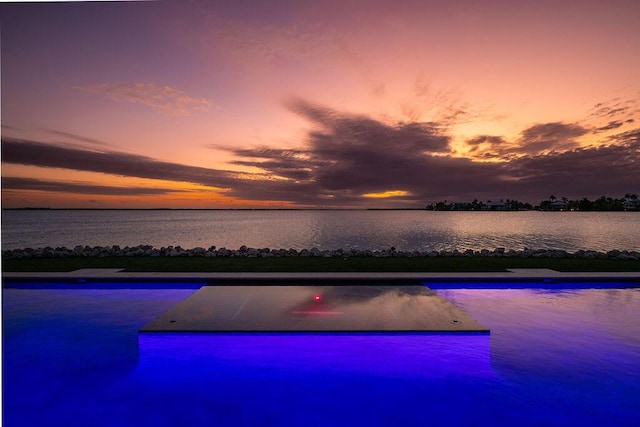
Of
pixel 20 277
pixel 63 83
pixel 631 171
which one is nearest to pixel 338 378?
pixel 20 277

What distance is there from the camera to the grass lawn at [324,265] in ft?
38.5

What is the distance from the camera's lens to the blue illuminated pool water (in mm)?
4918

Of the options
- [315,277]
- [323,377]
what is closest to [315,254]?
[315,277]

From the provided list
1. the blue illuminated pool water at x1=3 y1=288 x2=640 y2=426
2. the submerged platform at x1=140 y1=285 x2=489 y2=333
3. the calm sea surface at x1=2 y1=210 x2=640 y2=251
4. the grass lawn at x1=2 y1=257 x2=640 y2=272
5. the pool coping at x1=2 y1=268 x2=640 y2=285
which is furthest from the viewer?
the calm sea surface at x1=2 y1=210 x2=640 y2=251

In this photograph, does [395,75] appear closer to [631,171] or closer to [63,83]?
[63,83]

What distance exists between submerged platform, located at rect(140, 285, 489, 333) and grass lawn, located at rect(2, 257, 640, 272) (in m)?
3.17

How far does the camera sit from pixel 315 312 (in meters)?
6.96

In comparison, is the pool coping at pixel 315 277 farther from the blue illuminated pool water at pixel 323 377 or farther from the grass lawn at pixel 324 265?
the blue illuminated pool water at pixel 323 377

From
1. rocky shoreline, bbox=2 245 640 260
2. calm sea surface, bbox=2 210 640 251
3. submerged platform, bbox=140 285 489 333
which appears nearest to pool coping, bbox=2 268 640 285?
submerged platform, bbox=140 285 489 333

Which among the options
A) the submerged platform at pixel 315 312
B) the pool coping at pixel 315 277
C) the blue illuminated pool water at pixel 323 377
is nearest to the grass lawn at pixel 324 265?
the pool coping at pixel 315 277

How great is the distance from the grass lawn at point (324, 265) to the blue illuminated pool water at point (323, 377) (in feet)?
14.1

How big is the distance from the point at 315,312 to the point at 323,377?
141cm

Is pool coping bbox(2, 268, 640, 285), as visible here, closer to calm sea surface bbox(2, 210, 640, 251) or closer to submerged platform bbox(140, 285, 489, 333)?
submerged platform bbox(140, 285, 489, 333)

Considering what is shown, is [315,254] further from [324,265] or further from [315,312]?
[315,312]
